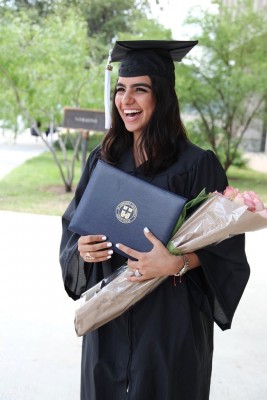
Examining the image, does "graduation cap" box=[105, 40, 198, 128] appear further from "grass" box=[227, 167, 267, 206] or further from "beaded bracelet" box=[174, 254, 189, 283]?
"grass" box=[227, 167, 267, 206]

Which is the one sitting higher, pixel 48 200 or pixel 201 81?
pixel 201 81

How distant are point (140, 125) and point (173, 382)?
830mm

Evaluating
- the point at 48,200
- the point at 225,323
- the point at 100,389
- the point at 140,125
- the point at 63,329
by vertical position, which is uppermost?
the point at 140,125

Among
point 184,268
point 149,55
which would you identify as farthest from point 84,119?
point 184,268

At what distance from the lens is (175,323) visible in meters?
1.88

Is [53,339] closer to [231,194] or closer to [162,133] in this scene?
[162,133]

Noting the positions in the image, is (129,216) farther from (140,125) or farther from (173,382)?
(173,382)

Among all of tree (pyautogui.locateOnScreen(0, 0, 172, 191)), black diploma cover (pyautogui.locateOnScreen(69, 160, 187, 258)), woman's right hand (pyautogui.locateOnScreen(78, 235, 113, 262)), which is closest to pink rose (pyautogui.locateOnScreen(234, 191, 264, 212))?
black diploma cover (pyautogui.locateOnScreen(69, 160, 187, 258))

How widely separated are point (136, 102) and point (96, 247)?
0.48 m

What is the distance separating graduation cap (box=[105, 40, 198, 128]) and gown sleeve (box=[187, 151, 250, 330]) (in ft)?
1.05

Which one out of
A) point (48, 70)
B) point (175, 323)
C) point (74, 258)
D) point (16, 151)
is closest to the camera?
point (175, 323)

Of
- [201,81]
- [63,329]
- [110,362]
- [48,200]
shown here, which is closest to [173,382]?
[110,362]

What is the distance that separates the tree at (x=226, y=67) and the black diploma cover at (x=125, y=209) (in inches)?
423

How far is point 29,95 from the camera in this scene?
34.9 ft
